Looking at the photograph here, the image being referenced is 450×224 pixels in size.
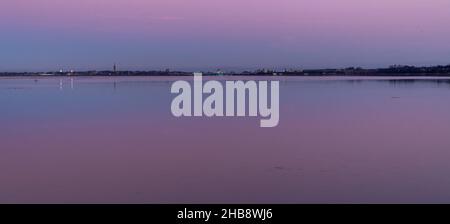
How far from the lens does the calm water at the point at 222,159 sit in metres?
4.69

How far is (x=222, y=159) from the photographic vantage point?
5938 mm

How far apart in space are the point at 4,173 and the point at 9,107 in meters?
4.78

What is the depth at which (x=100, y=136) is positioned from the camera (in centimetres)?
711

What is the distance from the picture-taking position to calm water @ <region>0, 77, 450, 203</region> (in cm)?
469

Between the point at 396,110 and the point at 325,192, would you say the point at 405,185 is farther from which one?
the point at 396,110

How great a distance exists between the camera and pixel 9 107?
32.7ft

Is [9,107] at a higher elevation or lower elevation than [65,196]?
higher

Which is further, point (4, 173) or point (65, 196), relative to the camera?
point (4, 173)
